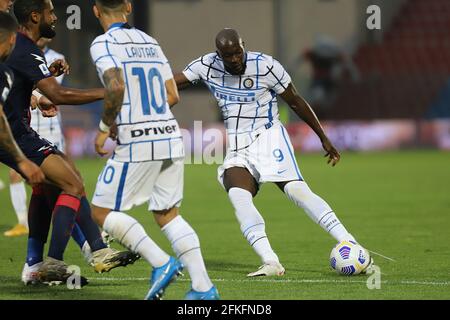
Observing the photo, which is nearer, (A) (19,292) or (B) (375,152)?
(A) (19,292)

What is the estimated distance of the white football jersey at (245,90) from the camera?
8469 mm

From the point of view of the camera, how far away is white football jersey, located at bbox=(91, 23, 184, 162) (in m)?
6.39

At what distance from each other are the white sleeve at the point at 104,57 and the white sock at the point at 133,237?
915 mm

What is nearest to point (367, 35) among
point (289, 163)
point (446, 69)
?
point (446, 69)

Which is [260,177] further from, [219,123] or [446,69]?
[446,69]

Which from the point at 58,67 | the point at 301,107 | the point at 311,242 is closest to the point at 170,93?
the point at 58,67

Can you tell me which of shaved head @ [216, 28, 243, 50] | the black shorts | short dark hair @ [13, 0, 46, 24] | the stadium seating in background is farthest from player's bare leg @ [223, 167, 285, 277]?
the stadium seating in background

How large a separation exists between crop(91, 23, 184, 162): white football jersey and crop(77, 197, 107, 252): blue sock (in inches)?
66.5

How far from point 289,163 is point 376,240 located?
8.37 ft

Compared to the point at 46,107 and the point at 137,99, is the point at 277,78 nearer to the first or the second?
the point at 46,107

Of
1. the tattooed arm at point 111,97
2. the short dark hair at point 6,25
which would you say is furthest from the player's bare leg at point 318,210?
the short dark hair at point 6,25

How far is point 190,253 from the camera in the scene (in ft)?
21.2

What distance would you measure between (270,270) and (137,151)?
2.12 metres

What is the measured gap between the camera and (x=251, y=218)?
328 inches
